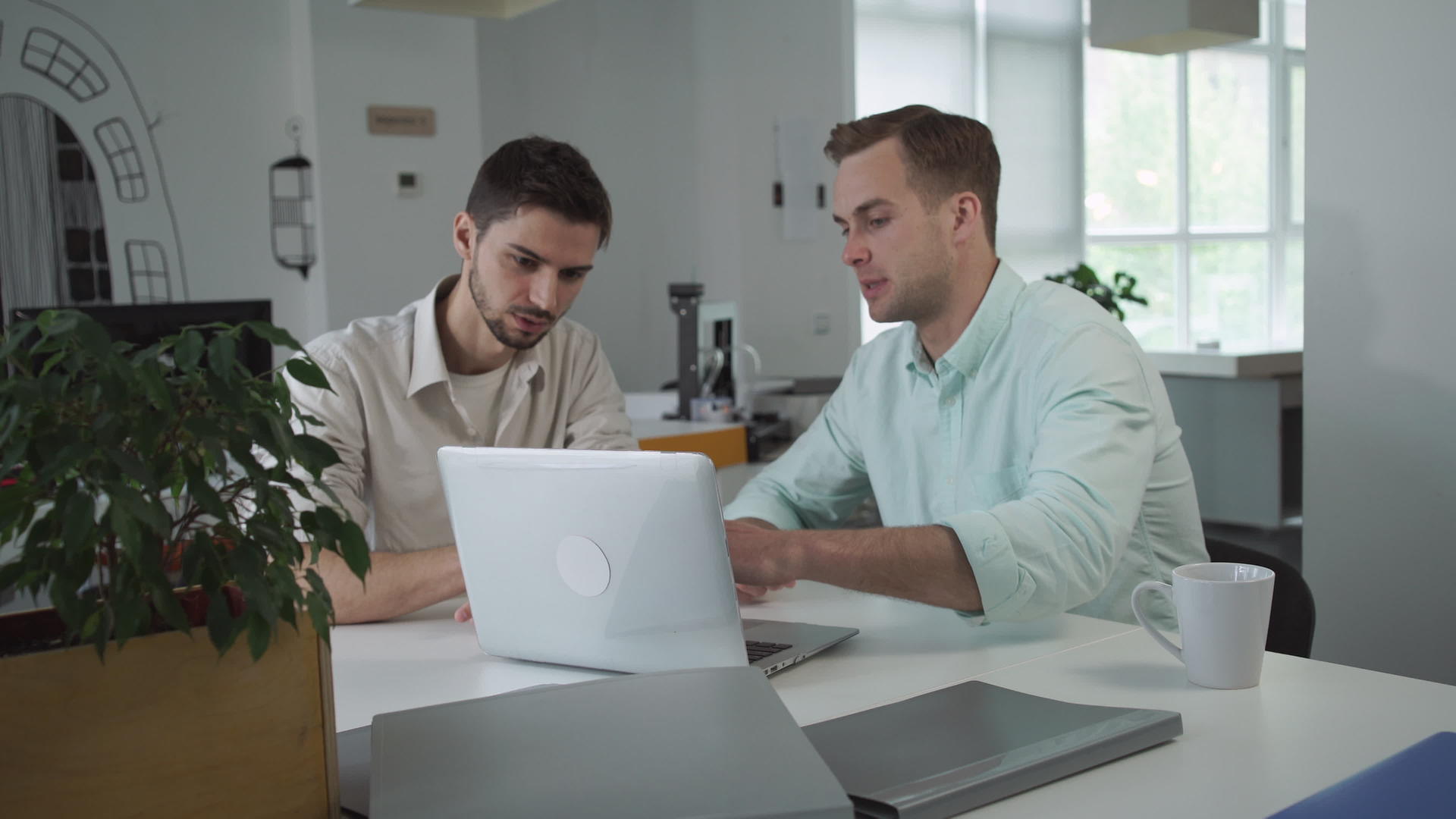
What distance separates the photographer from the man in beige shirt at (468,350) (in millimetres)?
1883

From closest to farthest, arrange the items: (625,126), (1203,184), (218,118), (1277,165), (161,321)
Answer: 1. (161,321)
2. (218,118)
3. (625,126)
4. (1203,184)
5. (1277,165)

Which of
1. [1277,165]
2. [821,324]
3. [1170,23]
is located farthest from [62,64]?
[1277,165]

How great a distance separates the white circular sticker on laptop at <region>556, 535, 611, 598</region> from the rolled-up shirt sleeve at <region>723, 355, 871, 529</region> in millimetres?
694

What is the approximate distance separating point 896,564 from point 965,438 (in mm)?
469

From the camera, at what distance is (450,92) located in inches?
195

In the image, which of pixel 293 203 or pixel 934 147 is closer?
pixel 934 147

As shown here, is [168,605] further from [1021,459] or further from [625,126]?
[625,126]

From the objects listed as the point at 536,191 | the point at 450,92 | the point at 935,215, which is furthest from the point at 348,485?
the point at 450,92

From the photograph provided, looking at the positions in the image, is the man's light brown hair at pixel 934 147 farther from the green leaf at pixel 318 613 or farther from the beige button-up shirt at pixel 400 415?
the green leaf at pixel 318 613

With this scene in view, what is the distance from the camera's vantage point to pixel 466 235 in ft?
6.65

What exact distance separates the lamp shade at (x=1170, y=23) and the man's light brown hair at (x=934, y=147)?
265 centimetres

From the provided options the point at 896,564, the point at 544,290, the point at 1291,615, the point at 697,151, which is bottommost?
the point at 1291,615

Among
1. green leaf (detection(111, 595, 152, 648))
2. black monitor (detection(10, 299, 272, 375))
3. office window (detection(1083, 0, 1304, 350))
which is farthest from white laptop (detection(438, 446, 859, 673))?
Result: office window (detection(1083, 0, 1304, 350))

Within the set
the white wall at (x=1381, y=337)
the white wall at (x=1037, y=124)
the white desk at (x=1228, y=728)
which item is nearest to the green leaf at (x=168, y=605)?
the white desk at (x=1228, y=728)
